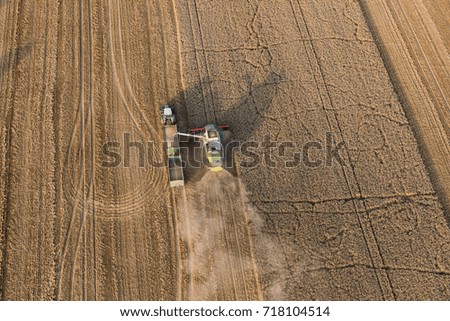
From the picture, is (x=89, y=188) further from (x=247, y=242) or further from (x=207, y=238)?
(x=247, y=242)

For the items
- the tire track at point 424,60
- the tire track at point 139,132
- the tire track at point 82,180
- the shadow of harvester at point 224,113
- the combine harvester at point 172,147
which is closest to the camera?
the tire track at point 82,180

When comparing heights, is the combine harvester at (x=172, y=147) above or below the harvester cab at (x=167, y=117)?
below

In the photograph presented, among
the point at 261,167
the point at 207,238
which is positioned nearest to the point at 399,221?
the point at 261,167

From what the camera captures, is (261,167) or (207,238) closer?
(207,238)

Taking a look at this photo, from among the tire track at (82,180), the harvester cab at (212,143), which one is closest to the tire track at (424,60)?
the harvester cab at (212,143)

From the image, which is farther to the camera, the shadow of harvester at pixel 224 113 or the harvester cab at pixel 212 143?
the shadow of harvester at pixel 224 113

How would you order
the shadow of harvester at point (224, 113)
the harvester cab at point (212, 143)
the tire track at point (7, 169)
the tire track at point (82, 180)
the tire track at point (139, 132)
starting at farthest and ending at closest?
the shadow of harvester at point (224, 113)
the harvester cab at point (212, 143)
the tire track at point (139, 132)
the tire track at point (82, 180)
the tire track at point (7, 169)

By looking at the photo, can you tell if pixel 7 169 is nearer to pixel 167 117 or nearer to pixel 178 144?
pixel 167 117

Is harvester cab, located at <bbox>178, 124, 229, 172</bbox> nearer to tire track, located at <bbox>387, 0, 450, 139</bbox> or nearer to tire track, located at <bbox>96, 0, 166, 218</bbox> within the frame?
tire track, located at <bbox>96, 0, 166, 218</bbox>

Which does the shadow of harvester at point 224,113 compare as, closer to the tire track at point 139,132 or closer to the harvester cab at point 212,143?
the harvester cab at point 212,143
